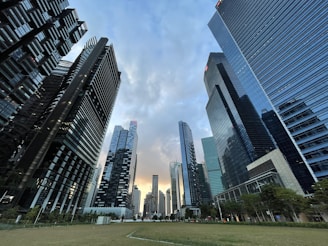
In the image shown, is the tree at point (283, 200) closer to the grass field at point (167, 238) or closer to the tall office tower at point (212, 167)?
the grass field at point (167, 238)

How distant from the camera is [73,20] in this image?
7556 cm

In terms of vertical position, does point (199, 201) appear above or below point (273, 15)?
below

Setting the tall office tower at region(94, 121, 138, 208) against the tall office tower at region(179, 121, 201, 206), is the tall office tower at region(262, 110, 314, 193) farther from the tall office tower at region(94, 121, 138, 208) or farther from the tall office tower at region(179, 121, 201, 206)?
the tall office tower at region(94, 121, 138, 208)

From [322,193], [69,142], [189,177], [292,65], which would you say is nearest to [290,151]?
[292,65]

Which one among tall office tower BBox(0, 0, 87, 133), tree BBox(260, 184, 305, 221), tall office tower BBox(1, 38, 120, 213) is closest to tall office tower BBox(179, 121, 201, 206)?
tall office tower BBox(1, 38, 120, 213)

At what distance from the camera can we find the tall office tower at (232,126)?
294 ft

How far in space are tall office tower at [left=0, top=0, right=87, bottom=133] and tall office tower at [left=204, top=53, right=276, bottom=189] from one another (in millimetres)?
109301

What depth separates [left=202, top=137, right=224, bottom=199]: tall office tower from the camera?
140250mm

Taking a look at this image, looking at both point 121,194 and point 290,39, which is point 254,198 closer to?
point 290,39

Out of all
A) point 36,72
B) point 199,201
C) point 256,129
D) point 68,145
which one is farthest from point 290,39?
point 199,201

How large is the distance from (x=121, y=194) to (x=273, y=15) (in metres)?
187

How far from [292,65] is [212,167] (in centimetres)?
11602

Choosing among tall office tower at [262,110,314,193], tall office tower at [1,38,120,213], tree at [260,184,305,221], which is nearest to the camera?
tree at [260,184,305,221]

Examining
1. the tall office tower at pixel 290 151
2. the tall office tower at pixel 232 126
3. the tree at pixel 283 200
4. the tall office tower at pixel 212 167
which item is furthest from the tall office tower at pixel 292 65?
the tall office tower at pixel 212 167
